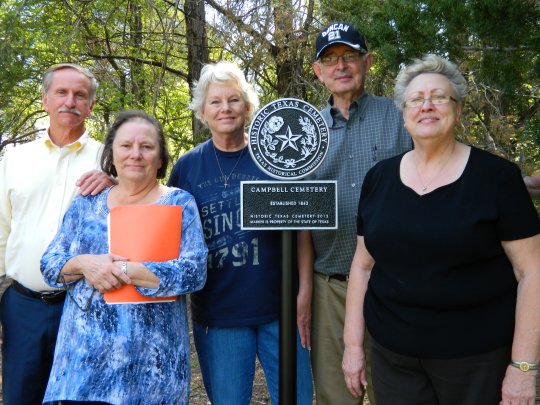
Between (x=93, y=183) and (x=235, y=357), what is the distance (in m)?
1.09

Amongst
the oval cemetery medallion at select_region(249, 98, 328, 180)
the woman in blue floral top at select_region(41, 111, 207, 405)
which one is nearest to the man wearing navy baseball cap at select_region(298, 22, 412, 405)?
the oval cemetery medallion at select_region(249, 98, 328, 180)

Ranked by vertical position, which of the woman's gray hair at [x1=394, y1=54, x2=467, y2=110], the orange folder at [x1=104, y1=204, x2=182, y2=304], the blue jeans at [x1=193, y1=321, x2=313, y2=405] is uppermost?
the woman's gray hair at [x1=394, y1=54, x2=467, y2=110]

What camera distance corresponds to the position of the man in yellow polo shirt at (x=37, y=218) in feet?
10.0

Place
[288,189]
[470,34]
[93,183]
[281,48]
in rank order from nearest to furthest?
[93,183], [288,189], [470,34], [281,48]

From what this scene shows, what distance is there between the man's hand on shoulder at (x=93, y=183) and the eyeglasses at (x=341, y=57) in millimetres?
1336

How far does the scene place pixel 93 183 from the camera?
2.73 m

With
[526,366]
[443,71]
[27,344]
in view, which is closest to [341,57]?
[443,71]

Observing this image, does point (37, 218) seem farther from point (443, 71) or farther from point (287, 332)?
point (443, 71)

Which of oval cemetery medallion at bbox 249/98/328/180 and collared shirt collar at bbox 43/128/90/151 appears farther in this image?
collared shirt collar at bbox 43/128/90/151

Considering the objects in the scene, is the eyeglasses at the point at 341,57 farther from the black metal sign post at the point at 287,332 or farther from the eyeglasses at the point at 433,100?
the black metal sign post at the point at 287,332

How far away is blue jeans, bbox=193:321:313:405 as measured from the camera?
287cm

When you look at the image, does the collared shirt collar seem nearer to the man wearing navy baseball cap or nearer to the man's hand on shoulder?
the man's hand on shoulder

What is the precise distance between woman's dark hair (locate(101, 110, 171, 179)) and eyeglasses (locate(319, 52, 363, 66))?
3.35 ft

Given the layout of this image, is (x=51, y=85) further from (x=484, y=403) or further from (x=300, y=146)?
(x=484, y=403)
